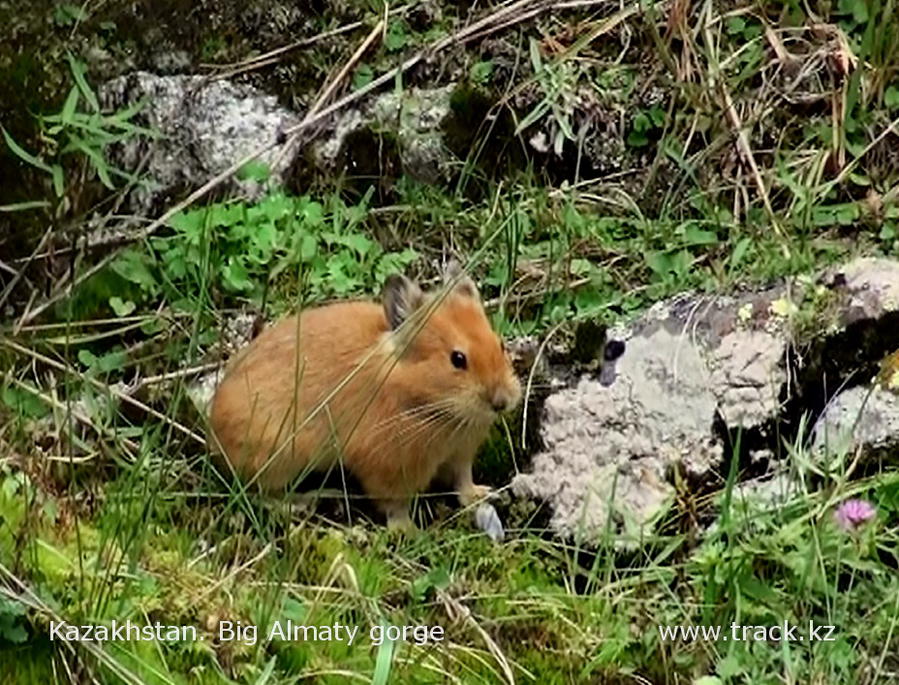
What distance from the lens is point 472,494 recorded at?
4.96m

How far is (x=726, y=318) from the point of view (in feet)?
16.8

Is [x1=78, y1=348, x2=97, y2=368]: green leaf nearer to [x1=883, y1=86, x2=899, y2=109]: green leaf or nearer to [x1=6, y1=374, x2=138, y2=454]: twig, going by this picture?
[x1=6, y1=374, x2=138, y2=454]: twig

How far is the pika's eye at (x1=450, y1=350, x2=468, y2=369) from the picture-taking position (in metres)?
4.88

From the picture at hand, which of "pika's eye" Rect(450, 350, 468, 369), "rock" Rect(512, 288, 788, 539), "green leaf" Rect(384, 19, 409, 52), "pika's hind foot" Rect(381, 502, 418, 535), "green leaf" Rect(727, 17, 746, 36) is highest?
Result: "green leaf" Rect(384, 19, 409, 52)

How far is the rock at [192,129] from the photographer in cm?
618

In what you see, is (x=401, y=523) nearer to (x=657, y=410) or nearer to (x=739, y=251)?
(x=657, y=410)

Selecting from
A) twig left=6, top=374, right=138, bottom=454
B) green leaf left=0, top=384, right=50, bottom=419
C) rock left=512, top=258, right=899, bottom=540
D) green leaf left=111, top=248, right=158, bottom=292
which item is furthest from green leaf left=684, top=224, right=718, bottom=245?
green leaf left=0, top=384, right=50, bottom=419

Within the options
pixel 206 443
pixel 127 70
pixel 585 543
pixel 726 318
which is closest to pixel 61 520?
pixel 206 443

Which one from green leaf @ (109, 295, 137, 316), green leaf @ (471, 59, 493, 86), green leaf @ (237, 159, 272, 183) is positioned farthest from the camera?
green leaf @ (471, 59, 493, 86)

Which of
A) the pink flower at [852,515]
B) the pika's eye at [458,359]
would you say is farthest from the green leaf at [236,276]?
the pink flower at [852,515]

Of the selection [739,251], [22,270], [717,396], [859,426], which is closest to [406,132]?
[739,251]

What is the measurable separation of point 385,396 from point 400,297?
0.28m

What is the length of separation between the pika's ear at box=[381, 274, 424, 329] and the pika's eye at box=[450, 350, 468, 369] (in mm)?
158

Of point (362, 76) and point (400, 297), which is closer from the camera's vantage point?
point (400, 297)
